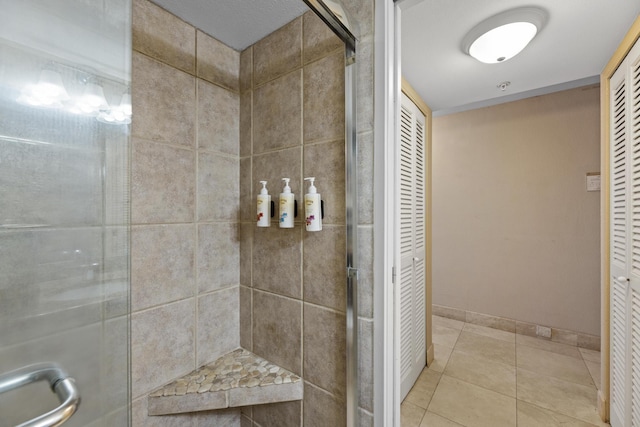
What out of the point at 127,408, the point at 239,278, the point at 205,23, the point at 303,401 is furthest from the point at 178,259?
the point at 205,23

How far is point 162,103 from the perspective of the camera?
1.02 metres

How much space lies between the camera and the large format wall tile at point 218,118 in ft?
3.76

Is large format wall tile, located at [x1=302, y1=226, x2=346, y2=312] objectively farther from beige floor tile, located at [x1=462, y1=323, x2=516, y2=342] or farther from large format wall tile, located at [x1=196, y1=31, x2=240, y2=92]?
beige floor tile, located at [x1=462, y1=323, x2=516, y2=342]

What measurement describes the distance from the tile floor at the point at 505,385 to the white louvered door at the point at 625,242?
0.99 feet

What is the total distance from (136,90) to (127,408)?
980 millimetres

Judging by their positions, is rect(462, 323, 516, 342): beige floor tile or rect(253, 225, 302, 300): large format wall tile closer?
rect(253, 225, 302, 300): large format wall tile

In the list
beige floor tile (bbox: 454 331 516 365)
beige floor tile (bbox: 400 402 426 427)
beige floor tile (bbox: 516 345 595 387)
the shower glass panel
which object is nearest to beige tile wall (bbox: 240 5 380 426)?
the shower glass panel

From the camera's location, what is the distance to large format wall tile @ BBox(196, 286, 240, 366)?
115cm

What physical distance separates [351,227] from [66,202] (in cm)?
70

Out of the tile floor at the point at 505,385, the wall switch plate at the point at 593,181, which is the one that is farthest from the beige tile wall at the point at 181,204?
the wall switch plate at the point at 593,181

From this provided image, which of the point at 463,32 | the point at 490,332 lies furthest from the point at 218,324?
the point at 490,332

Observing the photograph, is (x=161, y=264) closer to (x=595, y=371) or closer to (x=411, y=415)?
(x=411, y=415)

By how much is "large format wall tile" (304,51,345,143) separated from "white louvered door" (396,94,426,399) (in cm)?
69

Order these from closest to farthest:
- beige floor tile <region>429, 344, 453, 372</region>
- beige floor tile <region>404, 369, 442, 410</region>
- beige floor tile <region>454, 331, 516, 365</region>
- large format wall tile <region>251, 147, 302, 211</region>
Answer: large format wall tile <region>251, 147, 302, 211</region> < beige floor tile <region>404, 369, 442, 410</region> < beige floor tile <region>429, 344, 453, 372</region> < beige floor tile <region>454, 331, 516, 365</region>
